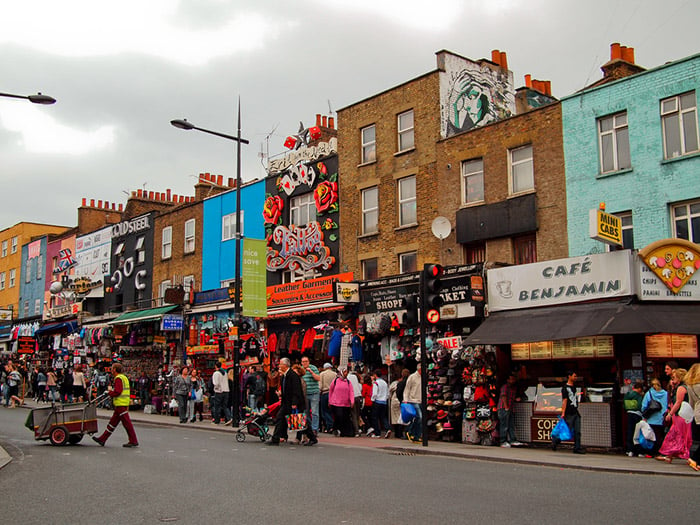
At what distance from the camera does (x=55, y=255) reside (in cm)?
4878

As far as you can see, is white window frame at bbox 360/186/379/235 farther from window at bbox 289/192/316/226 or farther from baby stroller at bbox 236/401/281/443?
baby stroller at bbox 236/401/281/443

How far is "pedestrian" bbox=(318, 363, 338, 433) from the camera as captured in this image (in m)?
20.9

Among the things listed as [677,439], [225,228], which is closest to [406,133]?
[225,228]

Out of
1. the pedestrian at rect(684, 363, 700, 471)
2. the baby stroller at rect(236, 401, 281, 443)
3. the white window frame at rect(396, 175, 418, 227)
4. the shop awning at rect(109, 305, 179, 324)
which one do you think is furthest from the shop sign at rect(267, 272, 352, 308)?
the pedestrian at rect(684, 363, 700, 471)

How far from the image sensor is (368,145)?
27156 millimetres

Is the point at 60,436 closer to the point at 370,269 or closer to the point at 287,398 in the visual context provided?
the point at 287,398

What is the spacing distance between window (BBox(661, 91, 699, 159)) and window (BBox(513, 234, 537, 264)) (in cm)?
430

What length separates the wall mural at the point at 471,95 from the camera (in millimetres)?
24875

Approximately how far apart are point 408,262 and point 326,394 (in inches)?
234

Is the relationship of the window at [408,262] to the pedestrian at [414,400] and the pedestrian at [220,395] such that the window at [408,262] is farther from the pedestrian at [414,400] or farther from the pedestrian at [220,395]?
the pedestrian at [220,395]

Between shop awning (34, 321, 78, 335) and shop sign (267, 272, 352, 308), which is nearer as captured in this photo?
shop sign (267, 272, 352, 308)

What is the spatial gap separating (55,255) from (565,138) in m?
37.6

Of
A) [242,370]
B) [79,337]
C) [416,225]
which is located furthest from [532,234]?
[79,337]

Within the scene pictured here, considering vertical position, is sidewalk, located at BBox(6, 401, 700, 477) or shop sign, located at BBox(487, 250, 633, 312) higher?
shop sign, located at BBox(487, 250, 633, 312)
